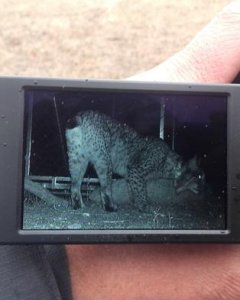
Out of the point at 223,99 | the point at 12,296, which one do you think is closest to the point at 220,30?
the point at 223,99

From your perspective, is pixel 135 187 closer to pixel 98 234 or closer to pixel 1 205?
pixel 98 234

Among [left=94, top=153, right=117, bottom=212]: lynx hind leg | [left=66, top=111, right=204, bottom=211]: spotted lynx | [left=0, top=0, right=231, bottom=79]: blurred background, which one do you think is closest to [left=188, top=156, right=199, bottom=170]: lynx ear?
[left=66, top=111, right=204, bottom=211]: spotted lynx

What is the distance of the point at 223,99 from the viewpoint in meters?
0.89

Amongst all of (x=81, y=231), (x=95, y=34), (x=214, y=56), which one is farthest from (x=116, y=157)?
(x=95, y=34)

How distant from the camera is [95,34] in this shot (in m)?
2.13

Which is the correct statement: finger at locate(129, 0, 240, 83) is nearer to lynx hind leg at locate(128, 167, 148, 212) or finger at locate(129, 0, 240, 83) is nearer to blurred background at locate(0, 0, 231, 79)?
lynx hind leg at locate(128, 167, 148, 212)

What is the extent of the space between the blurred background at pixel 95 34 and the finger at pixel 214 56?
1.02 meters

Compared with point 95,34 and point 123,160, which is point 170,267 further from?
point 95,34

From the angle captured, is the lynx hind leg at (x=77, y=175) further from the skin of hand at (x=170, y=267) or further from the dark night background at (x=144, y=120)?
the skin of hand at (x=170, y=267)

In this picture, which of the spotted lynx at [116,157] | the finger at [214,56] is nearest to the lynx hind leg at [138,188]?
the spotted lynx at [116,157]

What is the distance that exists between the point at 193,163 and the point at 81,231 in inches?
7.1

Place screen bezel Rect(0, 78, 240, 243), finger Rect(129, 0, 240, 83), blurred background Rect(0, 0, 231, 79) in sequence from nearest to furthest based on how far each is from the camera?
screen bezel Rect(0, 78, 240, 243), finger Rect(129, 0, 240, 83), blurred background Rect(0, 0, 231, 79)

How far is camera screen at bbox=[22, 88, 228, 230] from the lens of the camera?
0.87m

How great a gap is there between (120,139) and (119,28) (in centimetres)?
132
